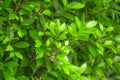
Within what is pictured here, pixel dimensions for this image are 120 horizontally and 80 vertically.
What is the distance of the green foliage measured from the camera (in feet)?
6.05

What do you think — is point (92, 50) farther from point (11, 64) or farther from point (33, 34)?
point (11, 64)

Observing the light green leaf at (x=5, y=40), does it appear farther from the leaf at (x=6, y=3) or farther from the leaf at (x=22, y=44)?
the leaf at (x=6, y=3)

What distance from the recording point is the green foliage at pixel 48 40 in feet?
6.05

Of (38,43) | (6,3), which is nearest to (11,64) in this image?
(38,43)

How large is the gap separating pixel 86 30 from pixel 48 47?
0.95 feet

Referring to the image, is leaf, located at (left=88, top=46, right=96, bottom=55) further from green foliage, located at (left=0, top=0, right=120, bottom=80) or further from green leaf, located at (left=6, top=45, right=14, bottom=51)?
green leaf, located at (left=6, top=45, right=14, bottom=51)

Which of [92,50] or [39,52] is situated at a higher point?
[39,52]

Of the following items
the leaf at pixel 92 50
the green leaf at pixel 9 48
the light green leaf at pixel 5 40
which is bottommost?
the leaf at pixel 92 50

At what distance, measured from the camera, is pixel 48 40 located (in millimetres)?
1821

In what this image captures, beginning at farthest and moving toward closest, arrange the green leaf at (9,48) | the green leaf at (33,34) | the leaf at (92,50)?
the leaf at (92,50) → the green leaf at (33,34) → the green leaf at (9,48)

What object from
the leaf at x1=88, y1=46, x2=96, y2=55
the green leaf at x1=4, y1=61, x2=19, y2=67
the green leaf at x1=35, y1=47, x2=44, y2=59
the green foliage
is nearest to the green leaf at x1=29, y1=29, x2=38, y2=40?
the green foliage

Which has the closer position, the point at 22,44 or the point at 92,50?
the point at 22,44

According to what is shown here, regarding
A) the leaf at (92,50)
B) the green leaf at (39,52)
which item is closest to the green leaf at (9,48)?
the green leaf at (39,52)

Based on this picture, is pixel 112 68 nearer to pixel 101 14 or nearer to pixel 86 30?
pixel 101 14
